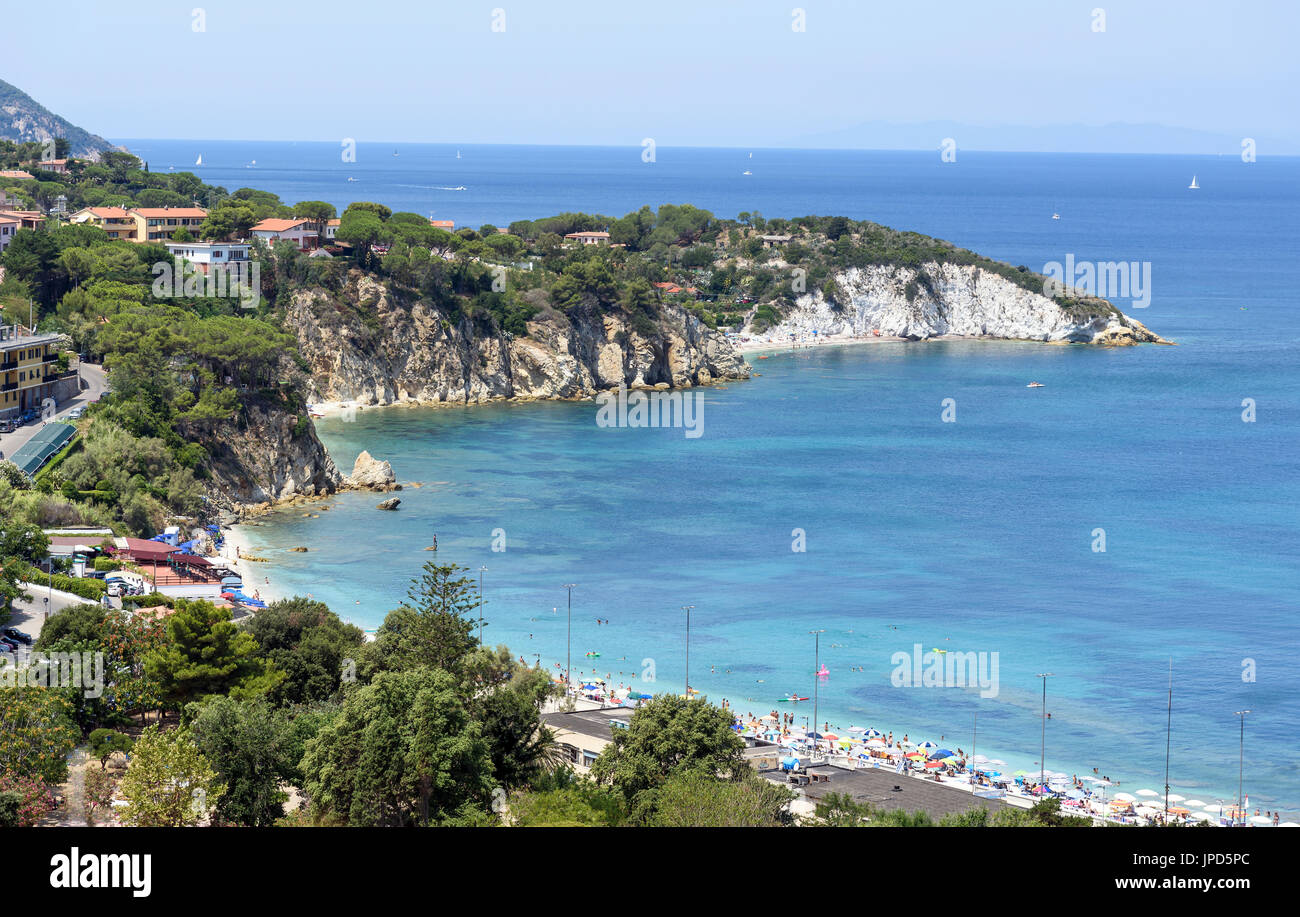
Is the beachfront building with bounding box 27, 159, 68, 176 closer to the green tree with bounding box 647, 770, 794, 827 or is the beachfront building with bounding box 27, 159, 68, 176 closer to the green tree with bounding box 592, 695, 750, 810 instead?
the green tree with bounding box 592, 695, 750, 810

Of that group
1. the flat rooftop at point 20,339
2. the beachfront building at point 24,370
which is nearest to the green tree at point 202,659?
the beachfront building at point 24,370

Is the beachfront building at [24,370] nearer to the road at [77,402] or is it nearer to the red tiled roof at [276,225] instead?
the road at [77,402]

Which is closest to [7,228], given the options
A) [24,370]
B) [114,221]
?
[114,221]

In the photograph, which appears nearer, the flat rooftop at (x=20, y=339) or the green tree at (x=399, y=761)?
the green tree at (x=399, y=761)

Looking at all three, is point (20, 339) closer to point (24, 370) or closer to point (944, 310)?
point (24, 370)

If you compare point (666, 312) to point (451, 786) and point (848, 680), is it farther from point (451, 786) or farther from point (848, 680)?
point (451, 786)

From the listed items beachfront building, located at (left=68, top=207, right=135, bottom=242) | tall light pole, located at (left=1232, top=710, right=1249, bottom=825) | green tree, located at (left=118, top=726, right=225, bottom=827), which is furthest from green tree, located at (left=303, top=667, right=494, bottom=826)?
beachfront building, located at (left=68, top=207, right=135, bottom=242)
